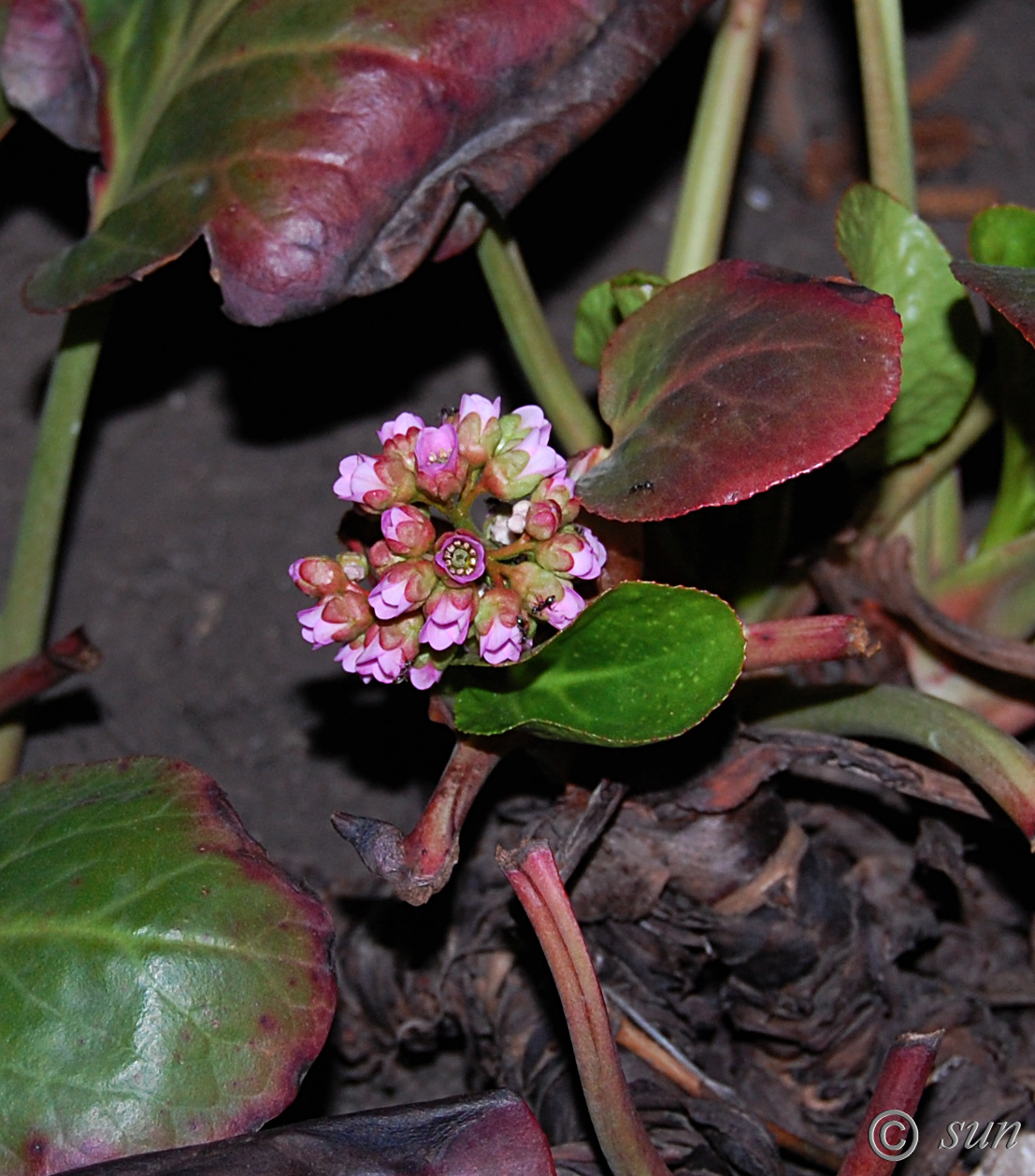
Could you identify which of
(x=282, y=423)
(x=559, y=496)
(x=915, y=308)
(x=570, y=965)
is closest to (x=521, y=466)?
(x=559, y=496)

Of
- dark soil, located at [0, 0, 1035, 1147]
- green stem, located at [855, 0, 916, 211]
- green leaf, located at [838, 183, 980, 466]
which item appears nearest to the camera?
green leaf, located at [838, 183, 980, 466]

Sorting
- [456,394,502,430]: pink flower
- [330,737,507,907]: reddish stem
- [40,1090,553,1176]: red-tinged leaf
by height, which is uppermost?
[456,394,502,430]: pink flower

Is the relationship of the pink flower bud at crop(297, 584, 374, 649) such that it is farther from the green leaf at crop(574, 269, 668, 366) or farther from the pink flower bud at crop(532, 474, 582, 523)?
the green leaf at crop(574, 269, 668, 366)

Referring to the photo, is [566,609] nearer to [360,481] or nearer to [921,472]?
[360,481]

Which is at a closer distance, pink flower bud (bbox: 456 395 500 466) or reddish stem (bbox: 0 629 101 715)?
pink flower bud (bbox: 456 395 500 466)

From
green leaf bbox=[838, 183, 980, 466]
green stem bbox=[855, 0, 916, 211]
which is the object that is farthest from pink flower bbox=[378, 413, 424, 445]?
green stem bbox=[855, 0, 916, 211]

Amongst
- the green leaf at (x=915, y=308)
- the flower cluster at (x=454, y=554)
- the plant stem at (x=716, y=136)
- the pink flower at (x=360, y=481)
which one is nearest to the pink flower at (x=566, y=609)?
the flower cluster at (x=454, y=554)
